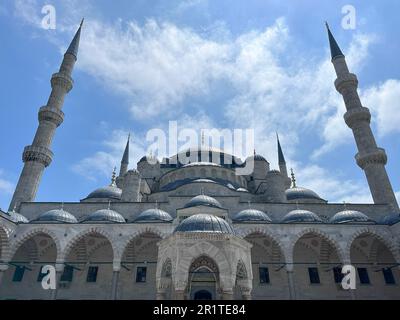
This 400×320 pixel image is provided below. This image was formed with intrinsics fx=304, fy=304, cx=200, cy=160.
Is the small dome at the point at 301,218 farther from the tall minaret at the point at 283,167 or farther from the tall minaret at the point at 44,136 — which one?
the tall minaret at the point at 44,136

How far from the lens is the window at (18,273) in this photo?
673 inches

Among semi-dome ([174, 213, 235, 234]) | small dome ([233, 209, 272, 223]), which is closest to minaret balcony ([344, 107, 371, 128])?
small dome ([233, 209, 272, 223])

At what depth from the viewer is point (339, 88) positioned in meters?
25.2

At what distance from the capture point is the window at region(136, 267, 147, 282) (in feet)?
56.6

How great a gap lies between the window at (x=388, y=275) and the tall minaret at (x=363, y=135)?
15.0ft

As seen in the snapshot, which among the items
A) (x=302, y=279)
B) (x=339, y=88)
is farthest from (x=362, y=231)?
(x=339, y=88)

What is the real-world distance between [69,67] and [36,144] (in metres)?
7.69

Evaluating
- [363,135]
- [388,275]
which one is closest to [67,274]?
[388,275]

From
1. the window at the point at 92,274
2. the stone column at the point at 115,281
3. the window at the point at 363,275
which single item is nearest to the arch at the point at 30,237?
the window at the point at 92,274

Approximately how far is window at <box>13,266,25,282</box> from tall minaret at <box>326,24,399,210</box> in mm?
22650

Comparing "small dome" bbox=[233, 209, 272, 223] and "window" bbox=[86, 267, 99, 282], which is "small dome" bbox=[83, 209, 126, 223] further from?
"small dome" bbox=[233, 209, 272, 223]

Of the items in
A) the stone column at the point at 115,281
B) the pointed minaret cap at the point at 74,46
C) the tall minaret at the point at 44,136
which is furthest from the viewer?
the pointed minaret cap at the point at 74,46

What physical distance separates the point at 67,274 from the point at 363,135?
22.2 meters
